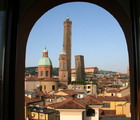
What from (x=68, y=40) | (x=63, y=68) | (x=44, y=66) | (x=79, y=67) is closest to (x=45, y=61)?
(x=44, y=66)

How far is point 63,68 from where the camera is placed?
2295cm

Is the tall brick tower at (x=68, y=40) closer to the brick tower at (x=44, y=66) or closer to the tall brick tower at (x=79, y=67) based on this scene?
the tall brick tower at (x=79, y=67)

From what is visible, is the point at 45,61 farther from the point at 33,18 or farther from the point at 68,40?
the point at 33,18

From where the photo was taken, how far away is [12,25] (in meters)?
0.96

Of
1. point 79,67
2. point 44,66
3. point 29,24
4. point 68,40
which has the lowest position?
point 29,24

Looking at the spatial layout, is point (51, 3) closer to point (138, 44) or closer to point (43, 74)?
point (138, 44)

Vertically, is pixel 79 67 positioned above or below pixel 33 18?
above

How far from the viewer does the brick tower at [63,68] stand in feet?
74.2

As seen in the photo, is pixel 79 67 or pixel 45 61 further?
pixel 79 67

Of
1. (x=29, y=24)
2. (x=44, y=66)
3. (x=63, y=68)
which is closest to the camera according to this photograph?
(x=29, y=24)

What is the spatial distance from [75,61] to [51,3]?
72.1ft

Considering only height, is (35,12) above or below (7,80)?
above

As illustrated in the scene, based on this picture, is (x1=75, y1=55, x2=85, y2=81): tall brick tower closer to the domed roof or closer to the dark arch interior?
the domed roof

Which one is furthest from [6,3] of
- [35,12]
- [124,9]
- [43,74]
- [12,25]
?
[43,74]
